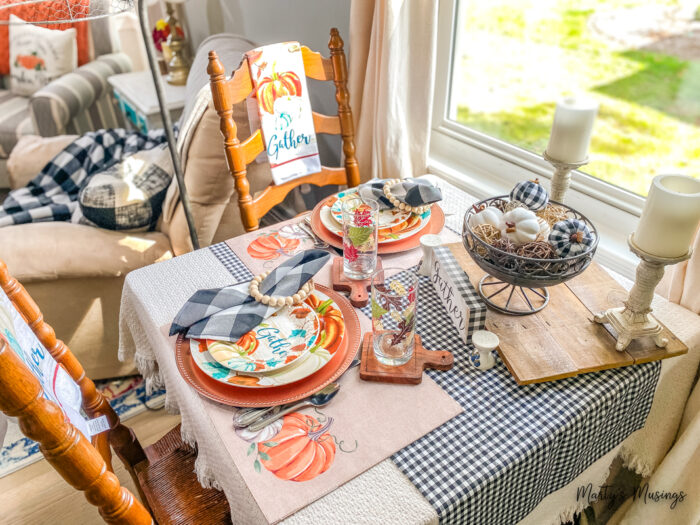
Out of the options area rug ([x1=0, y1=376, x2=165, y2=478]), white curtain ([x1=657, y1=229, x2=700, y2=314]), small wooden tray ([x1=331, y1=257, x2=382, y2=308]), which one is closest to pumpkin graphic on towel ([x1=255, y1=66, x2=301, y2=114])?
small wooden tray ([x1=331, y1=257, x2=382, y2=308])

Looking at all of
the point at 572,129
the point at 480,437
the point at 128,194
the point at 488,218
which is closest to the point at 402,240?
the point at 488,218

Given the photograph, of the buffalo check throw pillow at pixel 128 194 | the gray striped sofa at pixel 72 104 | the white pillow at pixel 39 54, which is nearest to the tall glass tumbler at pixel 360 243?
the buffalo check throw pillow at pixel 128 194

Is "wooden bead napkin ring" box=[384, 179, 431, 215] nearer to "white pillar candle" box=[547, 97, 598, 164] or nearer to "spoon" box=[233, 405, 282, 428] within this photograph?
"white pillar candle" box=[547, 97, 598, 164]

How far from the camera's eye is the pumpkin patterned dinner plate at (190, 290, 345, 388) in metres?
0.84

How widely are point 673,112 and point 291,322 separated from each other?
117cm

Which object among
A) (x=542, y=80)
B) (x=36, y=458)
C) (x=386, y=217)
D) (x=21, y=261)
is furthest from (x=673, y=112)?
(x=36, y=458)

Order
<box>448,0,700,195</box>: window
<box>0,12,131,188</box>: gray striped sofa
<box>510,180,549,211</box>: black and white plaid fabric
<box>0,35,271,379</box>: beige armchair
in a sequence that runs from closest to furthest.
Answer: <box>510,180,549,211</box>: black and white plaid fabric
<box>448,0,700,195</box>: window
<box>0,35,271,379</box>: beige armchair
<box>0,12,131,188</box>: gray striped sofa

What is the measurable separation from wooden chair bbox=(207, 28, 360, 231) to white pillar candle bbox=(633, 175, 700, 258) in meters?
0.86

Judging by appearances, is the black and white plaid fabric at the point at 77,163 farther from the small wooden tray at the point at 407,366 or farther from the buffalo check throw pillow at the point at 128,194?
the small wooden tray at the point at 407,366

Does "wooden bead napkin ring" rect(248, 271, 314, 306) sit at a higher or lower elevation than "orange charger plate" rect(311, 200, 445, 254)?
higher

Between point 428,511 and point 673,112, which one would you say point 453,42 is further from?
point 428,511

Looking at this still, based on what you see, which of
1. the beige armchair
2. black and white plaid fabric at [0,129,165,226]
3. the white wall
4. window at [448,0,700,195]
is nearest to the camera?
window at [448,0,700,195]

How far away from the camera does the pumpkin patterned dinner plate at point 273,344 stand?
2.84 feet

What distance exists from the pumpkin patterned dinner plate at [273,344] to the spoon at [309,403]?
64mm
